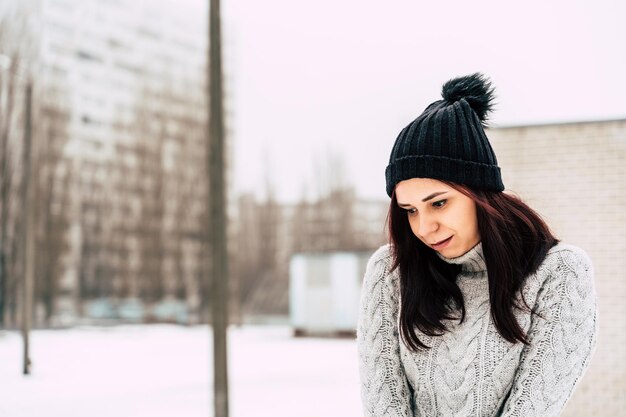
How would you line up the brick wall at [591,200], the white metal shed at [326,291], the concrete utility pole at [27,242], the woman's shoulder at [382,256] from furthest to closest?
1. the white metal shed at [326,291]
2. the concrete utility pole at [27,242]
3. the brick wall at [591,200]
4. the woman's shoulder at [382,256]

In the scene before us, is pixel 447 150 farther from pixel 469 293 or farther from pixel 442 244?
pixel 469 293

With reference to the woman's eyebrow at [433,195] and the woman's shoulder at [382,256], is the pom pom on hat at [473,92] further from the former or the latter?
the woman's shoulder at [382,256]

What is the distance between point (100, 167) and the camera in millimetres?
39094

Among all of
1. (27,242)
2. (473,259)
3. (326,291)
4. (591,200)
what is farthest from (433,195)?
(326,291)

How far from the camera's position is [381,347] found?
196 cm

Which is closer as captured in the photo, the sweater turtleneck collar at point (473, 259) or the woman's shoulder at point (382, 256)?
the sweater turtleneck collar at point (473, 259)

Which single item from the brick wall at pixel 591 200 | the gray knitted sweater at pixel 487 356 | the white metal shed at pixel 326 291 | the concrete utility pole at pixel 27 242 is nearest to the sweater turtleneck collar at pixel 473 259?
the gray knitted sweater at pixel 487 356

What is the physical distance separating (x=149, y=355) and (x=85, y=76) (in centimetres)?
3249

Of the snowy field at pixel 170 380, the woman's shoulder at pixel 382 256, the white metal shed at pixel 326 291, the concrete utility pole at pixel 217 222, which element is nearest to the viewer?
the woman's shoulder at pixel 382 256

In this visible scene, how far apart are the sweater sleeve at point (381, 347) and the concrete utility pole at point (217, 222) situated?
2.30 m

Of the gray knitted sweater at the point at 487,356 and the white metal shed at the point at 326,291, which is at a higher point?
the gray knitted sweater at the point at 487,356

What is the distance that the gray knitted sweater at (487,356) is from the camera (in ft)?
5.90

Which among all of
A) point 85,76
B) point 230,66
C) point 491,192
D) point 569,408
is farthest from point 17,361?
point 230,66

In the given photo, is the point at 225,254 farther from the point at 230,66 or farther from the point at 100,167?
the point at 230,66
